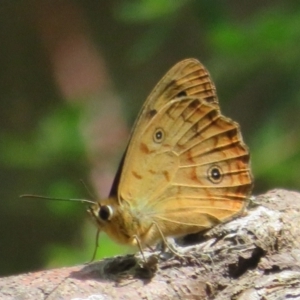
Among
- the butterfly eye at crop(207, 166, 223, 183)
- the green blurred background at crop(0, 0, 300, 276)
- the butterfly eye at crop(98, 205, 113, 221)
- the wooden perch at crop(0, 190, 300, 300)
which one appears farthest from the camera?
the green blurred background at crop(0, 0, 300, 276)

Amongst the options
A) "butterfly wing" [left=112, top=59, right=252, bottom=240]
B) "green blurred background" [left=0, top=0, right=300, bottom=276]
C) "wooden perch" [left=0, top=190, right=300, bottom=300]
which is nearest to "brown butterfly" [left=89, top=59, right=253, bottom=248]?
"butterfly wing" [left=112, top=59, right=252, bottom=240]

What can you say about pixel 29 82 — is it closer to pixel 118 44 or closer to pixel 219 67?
pixel 118 44

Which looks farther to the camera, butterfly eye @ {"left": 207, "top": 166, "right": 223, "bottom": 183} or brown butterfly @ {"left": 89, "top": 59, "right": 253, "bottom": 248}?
butterfly eye @ {"left": 207, "top": 166, "right": 223, "bottom": 183}

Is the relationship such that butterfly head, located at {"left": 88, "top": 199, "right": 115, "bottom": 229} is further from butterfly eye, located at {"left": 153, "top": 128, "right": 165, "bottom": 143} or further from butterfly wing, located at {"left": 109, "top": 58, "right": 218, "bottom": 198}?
butterfly eye, located at {"left": 153, "top": 128, "right": 165, "bottom": 143}

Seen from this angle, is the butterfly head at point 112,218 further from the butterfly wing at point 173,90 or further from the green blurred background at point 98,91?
the green blurred background at point 98,91

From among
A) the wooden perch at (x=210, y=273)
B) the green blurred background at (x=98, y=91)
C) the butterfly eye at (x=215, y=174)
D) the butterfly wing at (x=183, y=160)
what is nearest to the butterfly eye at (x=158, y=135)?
the butterfly wing at (x=183, y=160)

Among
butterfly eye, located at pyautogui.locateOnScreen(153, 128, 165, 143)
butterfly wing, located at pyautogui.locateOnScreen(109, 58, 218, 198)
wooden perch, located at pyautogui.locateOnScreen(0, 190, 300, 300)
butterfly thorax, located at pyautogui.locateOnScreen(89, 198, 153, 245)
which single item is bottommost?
wooden perch, located at pyautogui.locateOnScreen(0, 190, 300, 300)

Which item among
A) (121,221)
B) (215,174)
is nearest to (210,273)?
(121,221)
